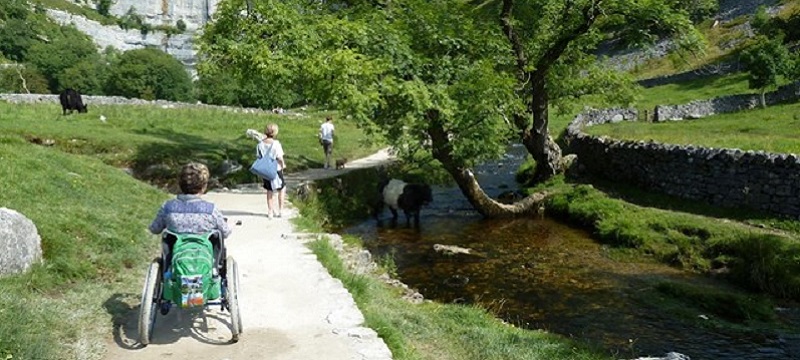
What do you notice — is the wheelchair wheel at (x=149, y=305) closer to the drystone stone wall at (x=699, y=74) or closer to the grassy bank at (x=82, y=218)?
the grassy bank at (x=82, y=218)

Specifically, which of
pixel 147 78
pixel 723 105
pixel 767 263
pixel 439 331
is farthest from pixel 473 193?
pixel 147 78

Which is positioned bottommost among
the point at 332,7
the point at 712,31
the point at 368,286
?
the point at 368,286

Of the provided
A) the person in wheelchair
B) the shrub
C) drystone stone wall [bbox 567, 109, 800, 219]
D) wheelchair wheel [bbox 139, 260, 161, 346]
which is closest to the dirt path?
wheelchair wheel [bbox 139, 260, 161, 346]

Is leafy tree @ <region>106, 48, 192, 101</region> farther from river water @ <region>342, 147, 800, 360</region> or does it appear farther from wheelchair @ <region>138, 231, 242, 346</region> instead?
wheelchair @ <region>138, 231, 242, 346</region>

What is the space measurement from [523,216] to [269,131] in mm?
9559

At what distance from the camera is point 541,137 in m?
22.6

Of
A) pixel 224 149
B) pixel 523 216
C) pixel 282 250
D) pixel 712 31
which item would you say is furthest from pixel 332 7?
pixel 712 31

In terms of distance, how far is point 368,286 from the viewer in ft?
32.5

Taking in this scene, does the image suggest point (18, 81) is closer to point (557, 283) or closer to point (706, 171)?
point (706, 171)

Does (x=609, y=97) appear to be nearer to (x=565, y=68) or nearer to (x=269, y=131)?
(x=565, y=68)

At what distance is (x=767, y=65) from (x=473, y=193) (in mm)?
27235

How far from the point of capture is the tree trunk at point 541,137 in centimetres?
2188

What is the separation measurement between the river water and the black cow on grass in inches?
20.1

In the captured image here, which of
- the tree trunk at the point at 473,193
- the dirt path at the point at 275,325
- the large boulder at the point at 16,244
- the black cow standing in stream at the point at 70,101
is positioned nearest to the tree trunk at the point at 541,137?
the tree trunk at the point at 473,193
